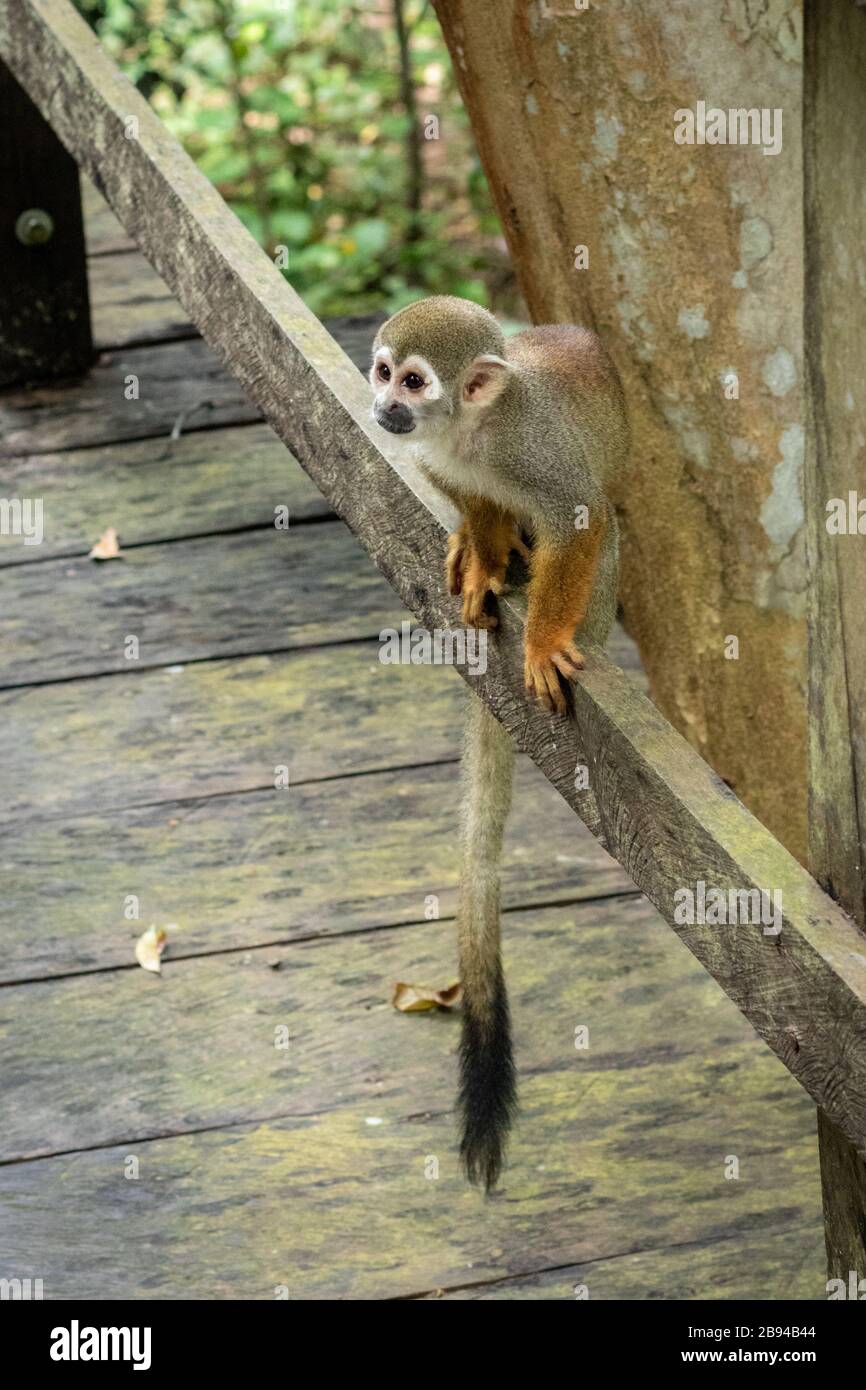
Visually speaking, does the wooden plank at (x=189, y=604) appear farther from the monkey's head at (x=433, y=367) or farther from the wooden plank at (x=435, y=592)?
the monkey's head at (x=433, y=367)

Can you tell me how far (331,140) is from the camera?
8.80 meters

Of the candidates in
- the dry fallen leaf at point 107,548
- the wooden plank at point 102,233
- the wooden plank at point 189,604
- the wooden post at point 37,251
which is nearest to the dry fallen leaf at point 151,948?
the wooden plank at point 189,604

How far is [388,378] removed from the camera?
90.0 inches

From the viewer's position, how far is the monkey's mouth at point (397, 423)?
229 cm

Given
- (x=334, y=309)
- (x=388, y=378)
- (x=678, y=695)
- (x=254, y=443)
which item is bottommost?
(x=678, y=695)

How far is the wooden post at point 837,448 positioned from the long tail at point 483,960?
57 centimetres

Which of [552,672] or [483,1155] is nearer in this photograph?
[552,672]

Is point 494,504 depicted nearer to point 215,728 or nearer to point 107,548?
point 215,728

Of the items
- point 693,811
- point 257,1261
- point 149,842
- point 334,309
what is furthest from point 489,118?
point 334,309

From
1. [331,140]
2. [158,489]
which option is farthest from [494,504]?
[331,140]

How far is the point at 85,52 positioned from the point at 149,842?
5.56ft

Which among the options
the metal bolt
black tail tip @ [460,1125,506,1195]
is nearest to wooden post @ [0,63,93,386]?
the metal bolt

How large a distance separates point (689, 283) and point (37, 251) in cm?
231
